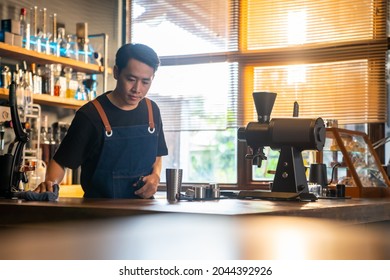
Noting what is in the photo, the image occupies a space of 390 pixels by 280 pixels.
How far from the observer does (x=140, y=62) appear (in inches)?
111

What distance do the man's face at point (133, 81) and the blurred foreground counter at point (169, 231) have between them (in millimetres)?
894

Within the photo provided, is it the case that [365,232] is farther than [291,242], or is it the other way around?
[365,232]

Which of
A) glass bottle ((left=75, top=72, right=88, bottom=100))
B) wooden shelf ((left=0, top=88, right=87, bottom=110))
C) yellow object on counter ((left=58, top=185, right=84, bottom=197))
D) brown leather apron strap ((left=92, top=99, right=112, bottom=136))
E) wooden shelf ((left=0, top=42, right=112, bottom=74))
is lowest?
yellow object on counter ((left=58, top=185, right=84, bottom=197))

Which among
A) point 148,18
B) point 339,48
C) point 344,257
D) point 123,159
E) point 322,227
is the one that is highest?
point 148,18

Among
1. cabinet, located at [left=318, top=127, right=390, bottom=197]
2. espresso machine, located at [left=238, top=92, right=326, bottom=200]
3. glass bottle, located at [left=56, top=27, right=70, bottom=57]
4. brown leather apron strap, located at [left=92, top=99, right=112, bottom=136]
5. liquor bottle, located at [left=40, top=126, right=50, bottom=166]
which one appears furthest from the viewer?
glass bottle, located at [left=56, top=27, right=70, bottom=57]

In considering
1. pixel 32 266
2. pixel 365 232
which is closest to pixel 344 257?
pixel 365 232

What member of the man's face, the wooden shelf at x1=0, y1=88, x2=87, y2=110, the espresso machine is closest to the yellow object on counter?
the wooden shelf at x1=0, y1=88, x2=87, y2=110

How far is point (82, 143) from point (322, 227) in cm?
115

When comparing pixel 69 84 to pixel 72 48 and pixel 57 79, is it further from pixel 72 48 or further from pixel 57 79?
pixel 72 48

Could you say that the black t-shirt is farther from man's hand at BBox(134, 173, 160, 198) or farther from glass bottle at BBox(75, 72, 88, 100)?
glass bottle at BBox(75, 72, 88, 100)

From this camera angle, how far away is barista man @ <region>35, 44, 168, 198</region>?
108 inches

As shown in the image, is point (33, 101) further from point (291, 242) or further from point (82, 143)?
point (291, 242)

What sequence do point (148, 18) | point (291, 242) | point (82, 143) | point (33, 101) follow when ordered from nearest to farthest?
point (291, 242), point (82, 143), point (33, 101), point (148, 18)

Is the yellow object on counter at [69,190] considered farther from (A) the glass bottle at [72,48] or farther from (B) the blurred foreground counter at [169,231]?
(B) the blurred foreground counter at [169,231]
